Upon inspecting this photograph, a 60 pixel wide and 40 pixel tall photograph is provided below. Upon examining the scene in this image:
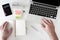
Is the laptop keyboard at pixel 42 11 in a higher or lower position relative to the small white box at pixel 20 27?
higher

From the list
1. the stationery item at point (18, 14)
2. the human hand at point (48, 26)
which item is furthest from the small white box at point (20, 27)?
the human hand at point (48, 26)

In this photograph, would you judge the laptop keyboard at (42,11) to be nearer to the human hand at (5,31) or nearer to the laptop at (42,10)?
the laptop at (42,10)

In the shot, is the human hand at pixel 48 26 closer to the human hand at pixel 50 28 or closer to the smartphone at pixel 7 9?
the human hand at pixel 50 28

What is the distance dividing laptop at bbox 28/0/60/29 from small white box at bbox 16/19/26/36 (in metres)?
0.07

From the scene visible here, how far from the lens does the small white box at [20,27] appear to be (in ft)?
3.92

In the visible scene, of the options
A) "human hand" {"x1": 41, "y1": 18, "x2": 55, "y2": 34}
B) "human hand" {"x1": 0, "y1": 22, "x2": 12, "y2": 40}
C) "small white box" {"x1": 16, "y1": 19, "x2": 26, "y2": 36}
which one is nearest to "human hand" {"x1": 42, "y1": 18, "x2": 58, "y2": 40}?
"human hand" {"x1": 41, "y1": 18, "x2": 55, "y2": 34}

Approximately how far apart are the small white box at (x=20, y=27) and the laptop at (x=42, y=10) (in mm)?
66

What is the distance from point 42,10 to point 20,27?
0.20 m

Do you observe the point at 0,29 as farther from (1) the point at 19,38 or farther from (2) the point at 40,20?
(2) the point at 40,20

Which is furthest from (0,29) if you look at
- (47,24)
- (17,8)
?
(47,24)

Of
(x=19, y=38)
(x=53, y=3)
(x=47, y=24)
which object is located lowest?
(x=19, y=38)

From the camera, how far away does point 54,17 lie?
1244mm

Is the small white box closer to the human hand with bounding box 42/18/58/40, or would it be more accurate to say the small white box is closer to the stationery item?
the stationery item

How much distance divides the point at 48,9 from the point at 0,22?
0.35 metres
